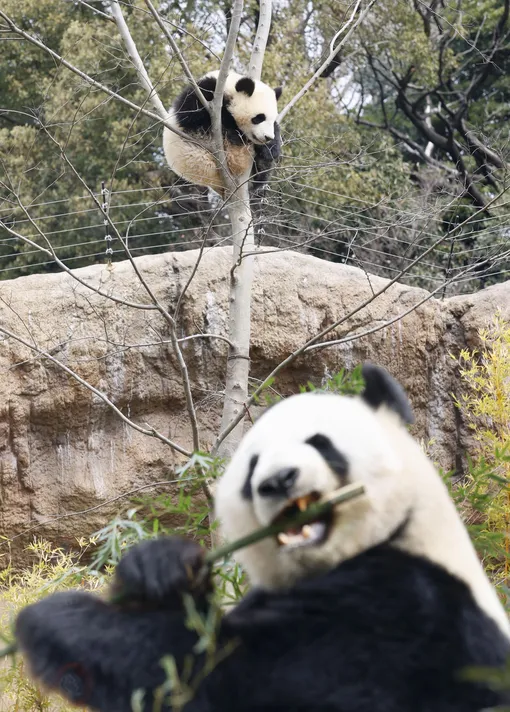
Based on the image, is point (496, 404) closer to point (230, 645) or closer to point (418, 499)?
point (418, 499)

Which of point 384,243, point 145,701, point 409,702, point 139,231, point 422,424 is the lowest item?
point 409,702

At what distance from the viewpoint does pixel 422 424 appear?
6453 millimetres

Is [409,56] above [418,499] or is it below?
above

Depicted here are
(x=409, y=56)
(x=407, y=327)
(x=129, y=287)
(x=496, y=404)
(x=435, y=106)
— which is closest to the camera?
(x=496, y=404)

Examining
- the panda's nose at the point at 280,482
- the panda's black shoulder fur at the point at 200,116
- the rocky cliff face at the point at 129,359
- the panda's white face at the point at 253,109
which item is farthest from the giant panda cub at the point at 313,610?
the panda's white face at the point at 253,109

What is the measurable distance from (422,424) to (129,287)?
2.38 m

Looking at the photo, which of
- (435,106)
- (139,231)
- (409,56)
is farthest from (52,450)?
(435,106)

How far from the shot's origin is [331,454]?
1447 millimetres

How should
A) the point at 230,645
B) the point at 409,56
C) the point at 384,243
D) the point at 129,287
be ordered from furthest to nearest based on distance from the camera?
the point at 409,56 → the point at 384,243 → the point at 129,287 → the point at 230,645

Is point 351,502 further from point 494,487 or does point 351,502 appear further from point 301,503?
point 494,487

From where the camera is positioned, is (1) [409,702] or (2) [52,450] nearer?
(1) [409,702]

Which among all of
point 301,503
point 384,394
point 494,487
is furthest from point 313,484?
point 494,487

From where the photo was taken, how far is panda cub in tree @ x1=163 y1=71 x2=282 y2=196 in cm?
586

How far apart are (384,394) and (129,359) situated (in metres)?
4.36
